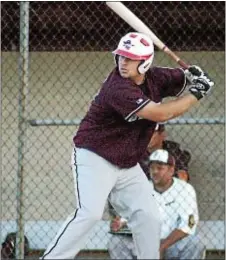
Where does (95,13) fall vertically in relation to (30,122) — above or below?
above

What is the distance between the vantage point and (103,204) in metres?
5.57

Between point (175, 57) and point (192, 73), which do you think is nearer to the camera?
point (192, 73)

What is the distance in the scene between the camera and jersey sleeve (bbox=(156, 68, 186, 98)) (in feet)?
19.3

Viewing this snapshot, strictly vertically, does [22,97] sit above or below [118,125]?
above

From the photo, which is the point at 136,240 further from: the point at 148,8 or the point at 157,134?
the point at 148,8

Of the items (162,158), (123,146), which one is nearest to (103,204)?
(123,146)

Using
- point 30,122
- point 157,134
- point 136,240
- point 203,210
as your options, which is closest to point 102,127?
point 136,240

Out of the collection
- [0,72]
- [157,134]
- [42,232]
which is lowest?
[42,232]

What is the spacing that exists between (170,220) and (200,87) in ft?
5.88

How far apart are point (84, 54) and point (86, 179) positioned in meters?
2.73

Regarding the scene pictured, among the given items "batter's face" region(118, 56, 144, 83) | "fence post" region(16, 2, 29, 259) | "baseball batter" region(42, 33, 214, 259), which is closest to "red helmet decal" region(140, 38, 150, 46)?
"baseball batter" region(42, 33, 214, 259)

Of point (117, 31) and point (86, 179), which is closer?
point (86, 179)

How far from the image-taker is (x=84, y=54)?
26.7 ft

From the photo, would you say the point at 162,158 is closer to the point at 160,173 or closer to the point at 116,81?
the point at 160,173
